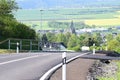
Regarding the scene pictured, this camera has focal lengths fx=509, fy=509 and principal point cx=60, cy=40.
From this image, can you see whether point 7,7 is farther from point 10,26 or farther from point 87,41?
point 87,41

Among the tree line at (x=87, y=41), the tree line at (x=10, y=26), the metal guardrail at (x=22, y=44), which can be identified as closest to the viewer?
the metal guardrail at (x=22, y=44)

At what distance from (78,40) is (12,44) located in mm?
122709

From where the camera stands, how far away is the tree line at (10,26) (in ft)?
209

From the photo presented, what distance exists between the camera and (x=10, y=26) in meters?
65.4

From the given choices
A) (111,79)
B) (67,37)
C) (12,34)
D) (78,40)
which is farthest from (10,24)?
(67,37)

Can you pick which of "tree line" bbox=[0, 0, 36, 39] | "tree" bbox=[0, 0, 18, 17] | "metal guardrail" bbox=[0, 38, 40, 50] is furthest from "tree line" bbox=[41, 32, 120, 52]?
"metal guardrail" bbox=[0, 38, 40, 50]

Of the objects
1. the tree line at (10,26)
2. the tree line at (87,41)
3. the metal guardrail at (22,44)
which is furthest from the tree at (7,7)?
the tree line at (87,41)

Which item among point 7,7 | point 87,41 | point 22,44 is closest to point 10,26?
point 7,7

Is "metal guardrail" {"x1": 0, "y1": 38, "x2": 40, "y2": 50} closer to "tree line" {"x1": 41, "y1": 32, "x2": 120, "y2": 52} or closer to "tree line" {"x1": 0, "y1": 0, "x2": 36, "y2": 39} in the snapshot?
"tree line" {"x1": 0, "y1": 0, "x2": 36, "y2": 39}

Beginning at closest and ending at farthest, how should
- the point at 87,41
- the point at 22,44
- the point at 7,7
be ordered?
1. the point at 22,44
2. the point at 7,7
3. the point at 87,41

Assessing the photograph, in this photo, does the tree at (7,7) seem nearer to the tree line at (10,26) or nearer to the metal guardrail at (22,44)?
the tree line at (10,26)

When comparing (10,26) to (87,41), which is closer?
(10,26)

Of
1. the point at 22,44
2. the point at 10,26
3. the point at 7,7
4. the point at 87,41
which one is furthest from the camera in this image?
the point at 87,41

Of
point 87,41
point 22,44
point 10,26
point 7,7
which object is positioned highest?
point 7,7
